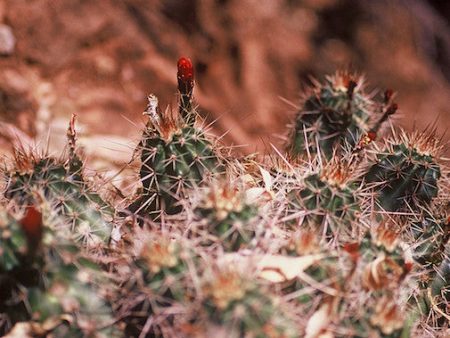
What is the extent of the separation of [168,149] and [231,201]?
0.45m

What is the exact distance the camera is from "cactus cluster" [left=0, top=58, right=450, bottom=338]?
1589 millimetres

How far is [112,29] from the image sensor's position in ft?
13.6

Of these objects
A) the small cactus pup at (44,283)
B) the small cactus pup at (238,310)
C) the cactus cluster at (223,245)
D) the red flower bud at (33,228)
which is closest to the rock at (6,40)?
the cactus cluster at (223,245)

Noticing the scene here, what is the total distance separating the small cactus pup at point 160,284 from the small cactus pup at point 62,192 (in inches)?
14.0

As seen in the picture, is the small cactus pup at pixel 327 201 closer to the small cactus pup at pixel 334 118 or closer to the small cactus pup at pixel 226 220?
the small cactus pup at pixel 226 220

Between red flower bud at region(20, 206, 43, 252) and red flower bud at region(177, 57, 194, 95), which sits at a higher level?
red flower bud at region(177, 57, 194, 95)

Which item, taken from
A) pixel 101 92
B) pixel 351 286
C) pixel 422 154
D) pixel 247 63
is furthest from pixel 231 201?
pixel 247 63

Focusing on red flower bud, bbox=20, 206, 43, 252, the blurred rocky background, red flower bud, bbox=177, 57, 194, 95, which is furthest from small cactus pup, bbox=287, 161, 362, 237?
the blurred rocky background

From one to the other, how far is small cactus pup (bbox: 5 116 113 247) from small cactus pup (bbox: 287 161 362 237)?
2.08 ft

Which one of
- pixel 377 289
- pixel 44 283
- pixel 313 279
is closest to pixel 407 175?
pixel 377 289

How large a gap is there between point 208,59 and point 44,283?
10.6 feet

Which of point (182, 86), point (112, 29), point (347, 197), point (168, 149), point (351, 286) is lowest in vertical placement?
point (351, 286)

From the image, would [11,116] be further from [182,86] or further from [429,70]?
[429,70]

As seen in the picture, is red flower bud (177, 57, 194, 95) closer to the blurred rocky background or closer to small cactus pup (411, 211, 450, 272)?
the blurred rocky background
